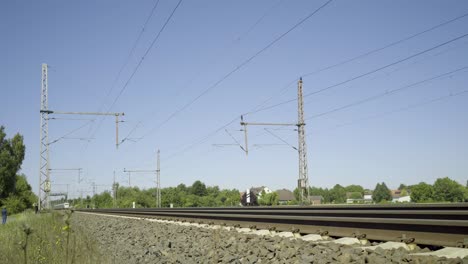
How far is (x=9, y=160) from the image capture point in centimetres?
6103

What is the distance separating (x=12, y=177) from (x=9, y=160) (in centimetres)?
257

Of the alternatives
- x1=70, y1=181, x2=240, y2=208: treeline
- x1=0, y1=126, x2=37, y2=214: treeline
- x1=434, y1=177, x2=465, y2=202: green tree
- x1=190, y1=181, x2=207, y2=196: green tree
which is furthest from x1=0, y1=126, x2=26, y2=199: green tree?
x1=190, y1=181, x2=207, y2=196: green tree

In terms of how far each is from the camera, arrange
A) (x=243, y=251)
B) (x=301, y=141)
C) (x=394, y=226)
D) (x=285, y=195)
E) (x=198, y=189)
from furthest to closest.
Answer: (x=198, y=189), (x=285, y=195), (x=301, y=141), (x=243, y=251), (x=394, y=226)

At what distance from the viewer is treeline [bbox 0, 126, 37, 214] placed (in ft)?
190

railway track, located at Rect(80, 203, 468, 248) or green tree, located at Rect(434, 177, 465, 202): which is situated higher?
railway track, located at Rect(80, 203, 468, 248)

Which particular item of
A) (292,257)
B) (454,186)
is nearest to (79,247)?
(292,257)

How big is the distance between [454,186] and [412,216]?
95723 millimetres

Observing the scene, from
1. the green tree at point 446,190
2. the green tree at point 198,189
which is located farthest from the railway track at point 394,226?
the green tree at point 198,189

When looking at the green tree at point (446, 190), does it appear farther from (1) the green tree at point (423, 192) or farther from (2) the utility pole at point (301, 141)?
(2) the utility pole at point (301, 141)

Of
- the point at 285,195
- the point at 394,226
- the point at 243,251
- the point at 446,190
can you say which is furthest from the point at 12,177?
the point at 285,195

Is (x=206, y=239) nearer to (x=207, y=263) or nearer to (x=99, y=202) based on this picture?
(x=207, y=263)

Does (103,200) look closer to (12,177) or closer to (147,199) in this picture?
(147,199)

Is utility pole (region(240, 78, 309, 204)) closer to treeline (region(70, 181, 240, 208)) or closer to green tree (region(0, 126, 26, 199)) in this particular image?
green tree (region(0, 126, 26, 199))

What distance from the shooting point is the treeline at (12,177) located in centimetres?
5800
